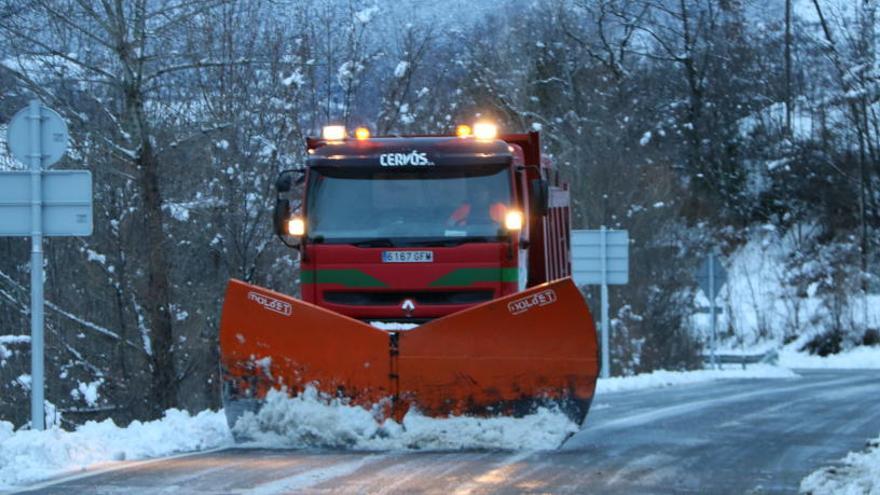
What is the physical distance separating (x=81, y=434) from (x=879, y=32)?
39.9 meters

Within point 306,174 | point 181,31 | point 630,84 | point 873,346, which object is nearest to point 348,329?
point 306,174

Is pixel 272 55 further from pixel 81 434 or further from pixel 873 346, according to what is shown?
pixel 873 346

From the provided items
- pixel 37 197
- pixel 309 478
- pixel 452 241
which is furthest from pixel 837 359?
pixel 309 478

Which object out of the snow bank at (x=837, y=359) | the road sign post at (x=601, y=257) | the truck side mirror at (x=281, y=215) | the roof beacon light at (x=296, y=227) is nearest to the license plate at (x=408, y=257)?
the roof beacon light at (x=296, y=227)

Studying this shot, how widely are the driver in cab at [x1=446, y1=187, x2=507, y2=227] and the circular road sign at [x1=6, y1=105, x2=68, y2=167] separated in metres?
3.73

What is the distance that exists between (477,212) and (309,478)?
13.7 ft

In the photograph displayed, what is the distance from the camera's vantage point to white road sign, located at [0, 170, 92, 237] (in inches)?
456

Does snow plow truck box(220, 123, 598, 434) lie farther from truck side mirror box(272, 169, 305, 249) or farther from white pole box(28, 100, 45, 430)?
white pole box(28, 100, 45, 430)

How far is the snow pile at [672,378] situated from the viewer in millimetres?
20839

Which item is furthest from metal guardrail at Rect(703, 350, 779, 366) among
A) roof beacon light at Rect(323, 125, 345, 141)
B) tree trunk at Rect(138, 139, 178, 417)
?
roof beacon light at Rect(323, 125, 345, 141)

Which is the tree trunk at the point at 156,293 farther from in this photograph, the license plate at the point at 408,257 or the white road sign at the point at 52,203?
the license plate at the point at 408,257

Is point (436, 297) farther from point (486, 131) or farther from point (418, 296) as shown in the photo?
point (486, 131)

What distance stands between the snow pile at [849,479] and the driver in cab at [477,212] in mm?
4084

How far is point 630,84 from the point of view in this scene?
46.8 meters
